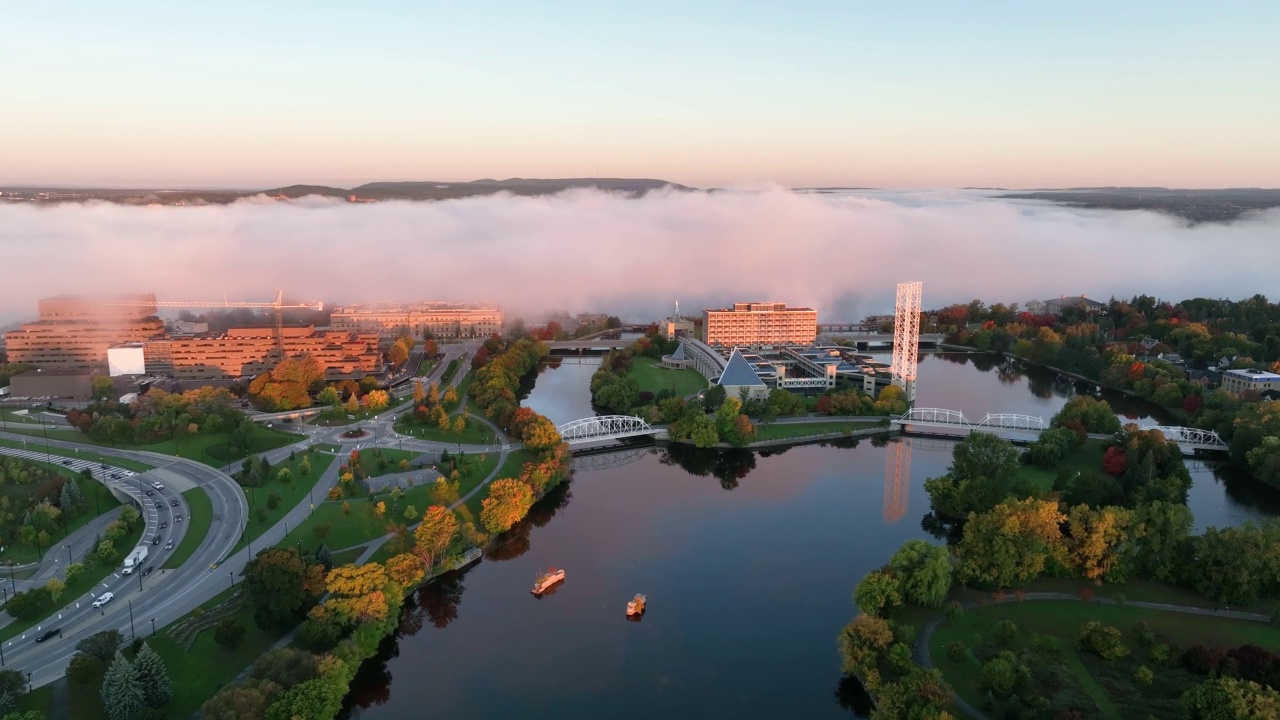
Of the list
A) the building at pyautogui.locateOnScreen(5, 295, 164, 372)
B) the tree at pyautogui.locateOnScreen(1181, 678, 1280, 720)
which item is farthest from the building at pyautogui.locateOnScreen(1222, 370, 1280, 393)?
the building at pyautogui.locateOnScreen(5, 295, 164, 372)

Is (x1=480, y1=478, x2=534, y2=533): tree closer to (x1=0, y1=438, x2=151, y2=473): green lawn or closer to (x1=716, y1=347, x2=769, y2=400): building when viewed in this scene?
(x1=0, y1=438, x2=151, y2=473): green lawn

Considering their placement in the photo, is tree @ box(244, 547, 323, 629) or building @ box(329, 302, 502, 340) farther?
building @ box(329, 302, 502, 340)

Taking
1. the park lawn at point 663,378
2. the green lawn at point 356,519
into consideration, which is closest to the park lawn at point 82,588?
the green lawn at point 356,519

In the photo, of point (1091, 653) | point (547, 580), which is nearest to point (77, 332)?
point (547, 580)

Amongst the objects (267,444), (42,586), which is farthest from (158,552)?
(267,444)

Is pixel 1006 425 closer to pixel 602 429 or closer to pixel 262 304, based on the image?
pixel 602 429

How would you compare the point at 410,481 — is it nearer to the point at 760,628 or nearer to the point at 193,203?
the point at 760,628
